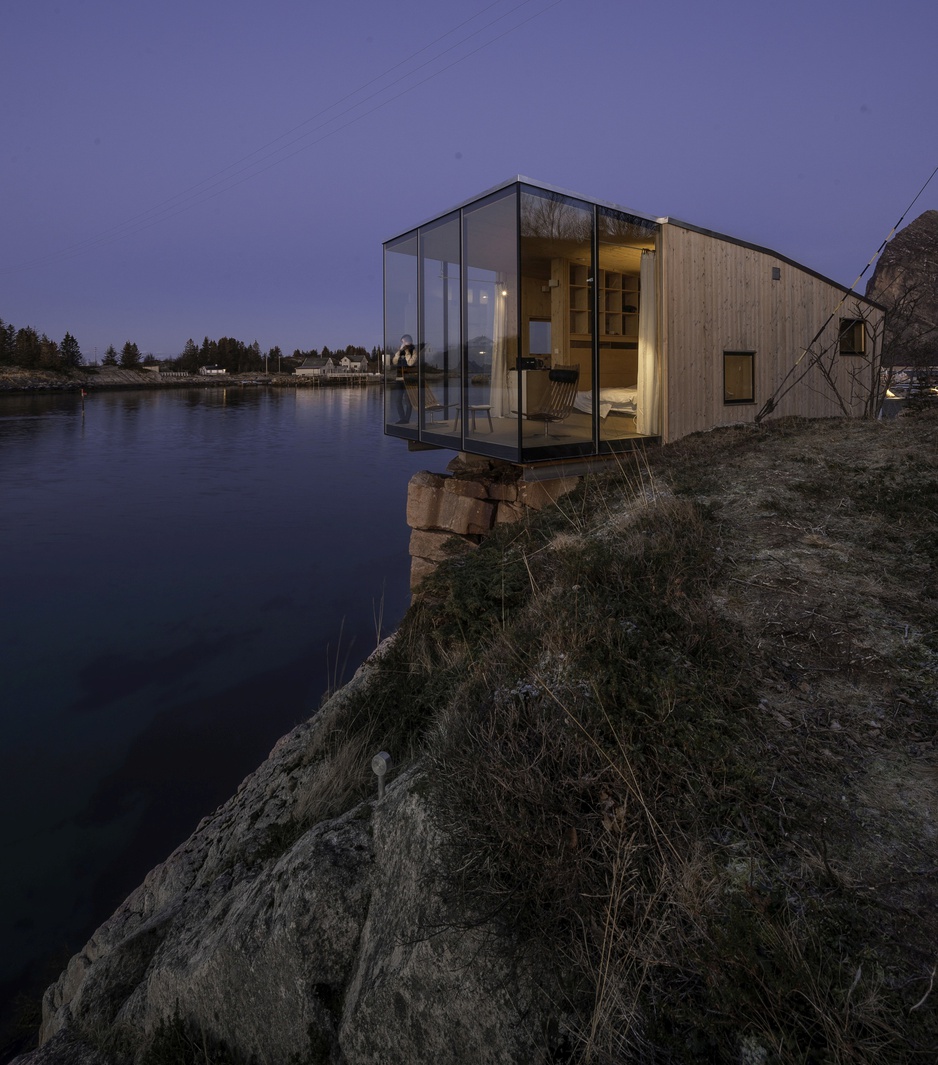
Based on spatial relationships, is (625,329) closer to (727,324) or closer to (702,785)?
(727,324)

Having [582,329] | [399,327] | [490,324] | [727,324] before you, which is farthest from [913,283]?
[490,324]

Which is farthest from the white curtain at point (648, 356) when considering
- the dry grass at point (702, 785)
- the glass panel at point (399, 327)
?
the dry grass at point (702, 785)

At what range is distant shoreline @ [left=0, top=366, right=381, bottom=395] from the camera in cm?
8131

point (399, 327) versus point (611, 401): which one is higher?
point (399, 327)

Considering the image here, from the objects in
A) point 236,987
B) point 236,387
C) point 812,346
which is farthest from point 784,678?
point 236,387

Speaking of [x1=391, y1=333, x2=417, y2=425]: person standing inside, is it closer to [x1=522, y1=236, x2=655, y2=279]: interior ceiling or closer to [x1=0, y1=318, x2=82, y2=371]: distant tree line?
[x1=522, y1=236, x2=655, y2=279]: interior ceiling

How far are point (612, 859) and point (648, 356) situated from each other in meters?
8.91

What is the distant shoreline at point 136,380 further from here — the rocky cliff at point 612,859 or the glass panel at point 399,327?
the rocky cliff at point 612,859

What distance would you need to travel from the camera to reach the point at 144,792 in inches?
539

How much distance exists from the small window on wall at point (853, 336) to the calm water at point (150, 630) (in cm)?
1110

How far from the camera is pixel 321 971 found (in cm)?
287

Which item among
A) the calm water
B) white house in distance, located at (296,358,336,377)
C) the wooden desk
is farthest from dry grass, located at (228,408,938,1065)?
white house in distance, located at (296,358,336,377)

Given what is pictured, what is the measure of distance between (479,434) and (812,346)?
6.97 m

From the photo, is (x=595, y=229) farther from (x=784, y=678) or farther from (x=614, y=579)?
(x=784, y=678)
